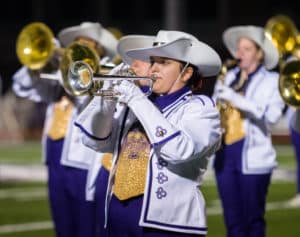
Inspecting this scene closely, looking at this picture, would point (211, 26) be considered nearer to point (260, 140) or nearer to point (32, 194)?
point (32, 194)

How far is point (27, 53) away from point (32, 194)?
5.14m

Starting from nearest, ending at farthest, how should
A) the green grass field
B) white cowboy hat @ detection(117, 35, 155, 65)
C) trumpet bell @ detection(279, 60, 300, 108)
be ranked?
white cowboy hat @ detection(117, 35, 155, 65)
trumpet bell @ detection(279, 60, 300, 108)
the green grass field

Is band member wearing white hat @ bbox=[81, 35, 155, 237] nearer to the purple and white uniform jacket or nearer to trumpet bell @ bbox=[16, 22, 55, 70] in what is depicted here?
the purple and white uniform jacket

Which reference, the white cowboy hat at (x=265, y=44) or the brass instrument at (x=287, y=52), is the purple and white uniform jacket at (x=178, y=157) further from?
the white cowboy hat at (x=265, y=44)

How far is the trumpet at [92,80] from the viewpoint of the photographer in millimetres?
5330

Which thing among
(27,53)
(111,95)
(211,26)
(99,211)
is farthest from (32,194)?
(211,26)

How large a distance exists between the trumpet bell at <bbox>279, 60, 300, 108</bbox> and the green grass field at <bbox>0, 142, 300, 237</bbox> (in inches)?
114

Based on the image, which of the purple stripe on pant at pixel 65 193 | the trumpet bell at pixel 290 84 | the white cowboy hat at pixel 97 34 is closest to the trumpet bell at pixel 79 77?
the trumpet bell at pixel 290 84

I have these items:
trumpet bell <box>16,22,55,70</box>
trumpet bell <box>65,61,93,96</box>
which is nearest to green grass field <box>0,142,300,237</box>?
trumpet bell <box>16,22,55,70</box>

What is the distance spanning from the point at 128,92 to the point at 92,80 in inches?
12.1

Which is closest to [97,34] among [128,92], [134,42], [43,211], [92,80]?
[134,42]

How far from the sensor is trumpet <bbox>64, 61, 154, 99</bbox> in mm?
5330

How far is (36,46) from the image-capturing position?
846cm

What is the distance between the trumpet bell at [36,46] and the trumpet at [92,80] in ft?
7.64
